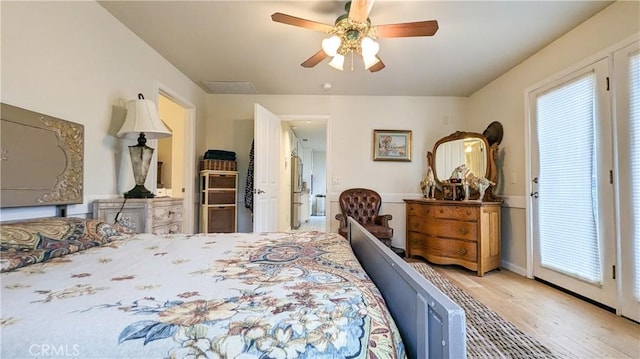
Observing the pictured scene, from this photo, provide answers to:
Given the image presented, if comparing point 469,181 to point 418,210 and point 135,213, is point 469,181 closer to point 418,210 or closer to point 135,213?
point 418,210

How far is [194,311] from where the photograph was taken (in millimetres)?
691

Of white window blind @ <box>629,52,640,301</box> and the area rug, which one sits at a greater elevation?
white window blind @ <box>629,52,640,301</box>

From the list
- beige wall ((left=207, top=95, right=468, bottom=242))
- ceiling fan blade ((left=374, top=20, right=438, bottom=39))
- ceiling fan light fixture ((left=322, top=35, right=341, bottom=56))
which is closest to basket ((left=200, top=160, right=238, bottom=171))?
beige wall ((left=207, top=95, right=468, bottom=242))

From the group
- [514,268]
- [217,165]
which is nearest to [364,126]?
[217,165]

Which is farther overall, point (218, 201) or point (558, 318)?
point (218, 201)

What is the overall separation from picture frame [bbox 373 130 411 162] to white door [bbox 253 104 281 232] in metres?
1.47

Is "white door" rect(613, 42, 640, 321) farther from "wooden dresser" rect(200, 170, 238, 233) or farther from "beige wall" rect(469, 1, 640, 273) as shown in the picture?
"wooden dresser" rect(200, 170, 238, 233)

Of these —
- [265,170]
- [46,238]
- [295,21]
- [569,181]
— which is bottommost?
[46,238]

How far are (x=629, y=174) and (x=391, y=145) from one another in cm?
253

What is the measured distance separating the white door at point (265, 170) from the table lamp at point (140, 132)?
1303 millimetres

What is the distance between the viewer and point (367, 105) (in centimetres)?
427

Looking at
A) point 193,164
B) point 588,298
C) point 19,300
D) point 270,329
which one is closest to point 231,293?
point 270,329

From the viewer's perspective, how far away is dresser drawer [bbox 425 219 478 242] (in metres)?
3.16

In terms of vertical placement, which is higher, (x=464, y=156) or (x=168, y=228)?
(x=464, y=156)
